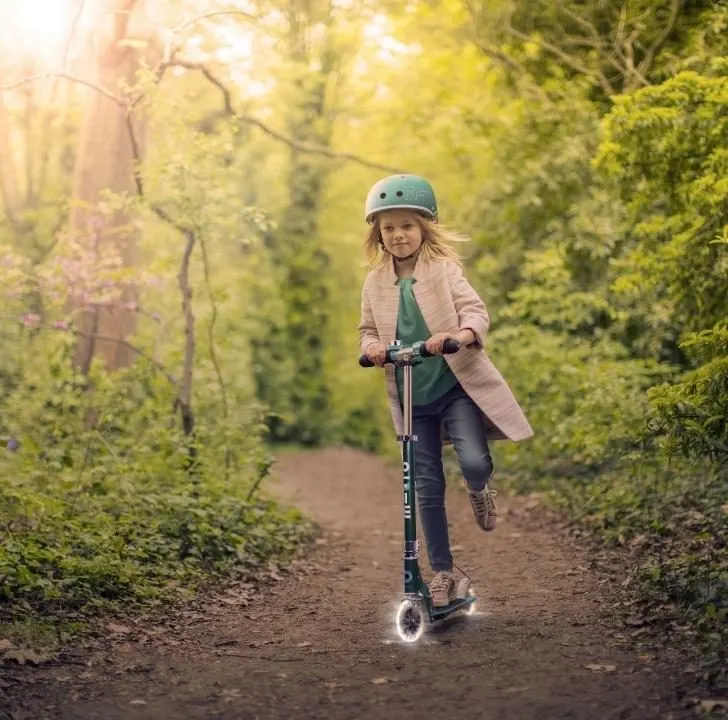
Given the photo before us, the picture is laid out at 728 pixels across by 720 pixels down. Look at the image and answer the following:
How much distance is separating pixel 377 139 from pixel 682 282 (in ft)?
62.1

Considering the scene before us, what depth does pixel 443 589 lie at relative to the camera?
5523 millimetres

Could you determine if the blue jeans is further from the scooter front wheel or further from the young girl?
the scooter front wheel

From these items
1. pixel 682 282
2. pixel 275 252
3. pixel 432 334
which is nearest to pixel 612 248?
pixel 682 282

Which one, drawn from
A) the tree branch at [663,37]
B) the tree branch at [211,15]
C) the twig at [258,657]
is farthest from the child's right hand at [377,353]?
the tree branch at [663,37]

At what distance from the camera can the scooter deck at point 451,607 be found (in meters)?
5.39

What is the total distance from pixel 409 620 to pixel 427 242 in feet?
6.27

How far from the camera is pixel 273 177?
76.7 feet

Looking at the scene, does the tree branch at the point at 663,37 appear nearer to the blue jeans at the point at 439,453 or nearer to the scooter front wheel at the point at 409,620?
the blue jeans at the point at 439,453

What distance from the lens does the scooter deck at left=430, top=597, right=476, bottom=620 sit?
17.7 ft

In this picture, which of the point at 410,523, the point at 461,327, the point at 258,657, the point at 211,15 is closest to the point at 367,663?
the point at 258,657

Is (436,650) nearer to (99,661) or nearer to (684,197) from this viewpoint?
(99,661)

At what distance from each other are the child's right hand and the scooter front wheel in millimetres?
1147

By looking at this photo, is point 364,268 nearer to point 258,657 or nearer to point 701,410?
point 701,410

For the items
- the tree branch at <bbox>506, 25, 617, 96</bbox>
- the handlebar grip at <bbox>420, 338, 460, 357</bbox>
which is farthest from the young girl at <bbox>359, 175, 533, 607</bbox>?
the tree branch at <bbox>506, 25, 617, 96</bbox>
